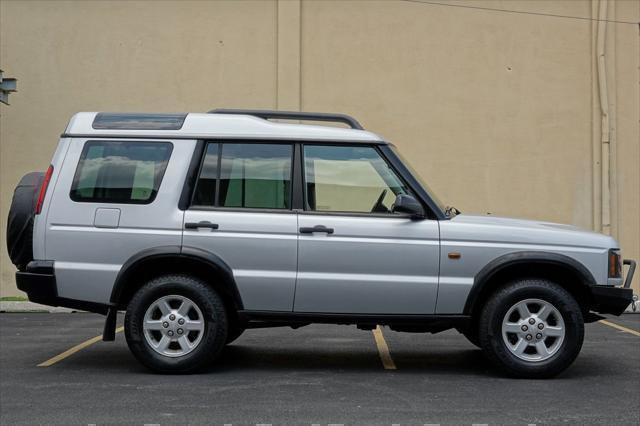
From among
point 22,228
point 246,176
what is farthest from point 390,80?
point 22,228

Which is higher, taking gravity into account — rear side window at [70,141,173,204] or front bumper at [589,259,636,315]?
rear side window at [70,141,173,204]

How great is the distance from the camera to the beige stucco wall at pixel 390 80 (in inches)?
561

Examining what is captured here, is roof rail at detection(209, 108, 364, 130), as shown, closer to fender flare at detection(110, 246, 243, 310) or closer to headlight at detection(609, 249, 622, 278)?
fender flare at detection(110, 246, 243, 310)

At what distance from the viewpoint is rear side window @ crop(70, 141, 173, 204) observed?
692 cm

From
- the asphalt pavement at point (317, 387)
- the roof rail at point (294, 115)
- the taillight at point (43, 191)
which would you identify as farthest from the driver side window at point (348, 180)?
the taillight at point (43, 191)

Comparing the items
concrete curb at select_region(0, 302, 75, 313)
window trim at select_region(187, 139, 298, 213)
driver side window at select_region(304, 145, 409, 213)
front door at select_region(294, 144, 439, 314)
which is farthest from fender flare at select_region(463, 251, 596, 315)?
concrete curb at select_region(0, 302, 75, 313)

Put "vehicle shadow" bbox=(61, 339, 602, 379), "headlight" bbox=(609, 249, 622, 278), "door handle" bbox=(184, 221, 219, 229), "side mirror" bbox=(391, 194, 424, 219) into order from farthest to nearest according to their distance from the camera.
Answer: "vehicle shadow" bbox=(61, 339, 602, 379) → "headlight" bbox=(609, 249, 622, 278) → "door handle" bbox=(184, 221, 219, 229) → "side mirror" bbox=(391, 194, 424, 219)

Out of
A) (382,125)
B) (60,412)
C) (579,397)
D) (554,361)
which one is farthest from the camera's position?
(382,125)

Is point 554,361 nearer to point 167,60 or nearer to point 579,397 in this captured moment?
point 579,397

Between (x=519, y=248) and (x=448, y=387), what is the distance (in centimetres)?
125

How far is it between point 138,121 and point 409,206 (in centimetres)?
234

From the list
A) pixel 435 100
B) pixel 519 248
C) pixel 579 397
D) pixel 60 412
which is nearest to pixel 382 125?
pixel 435 100

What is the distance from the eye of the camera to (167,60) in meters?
14.3

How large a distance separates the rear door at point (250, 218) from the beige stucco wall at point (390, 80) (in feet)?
24.0
